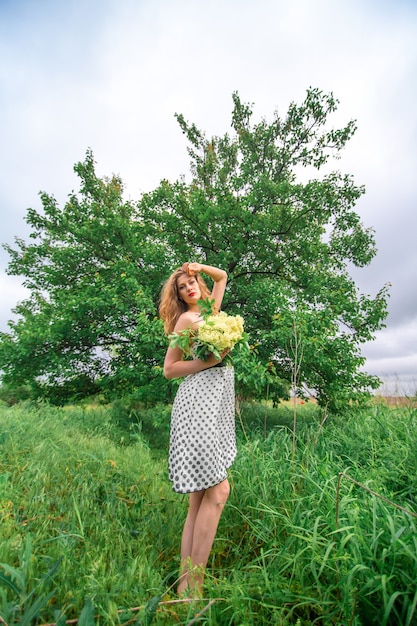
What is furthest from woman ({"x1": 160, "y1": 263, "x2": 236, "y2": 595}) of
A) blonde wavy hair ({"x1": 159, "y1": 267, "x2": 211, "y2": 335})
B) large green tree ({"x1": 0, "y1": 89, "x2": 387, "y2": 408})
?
large green tree ({"x1": 0, "y1": 89, "x2": 387, "y2": 408})

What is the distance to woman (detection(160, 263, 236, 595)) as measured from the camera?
91.7 inches

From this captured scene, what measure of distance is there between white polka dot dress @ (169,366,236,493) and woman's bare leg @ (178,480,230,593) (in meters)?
0.14

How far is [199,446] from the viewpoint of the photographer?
2363mm

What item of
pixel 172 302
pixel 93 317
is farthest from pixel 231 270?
pixel 172 302

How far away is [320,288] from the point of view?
8188 millimetres

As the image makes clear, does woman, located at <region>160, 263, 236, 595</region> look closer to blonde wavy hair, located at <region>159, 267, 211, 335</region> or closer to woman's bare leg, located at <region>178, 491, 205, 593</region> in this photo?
woman's bare leg, located at <region>178, 491, 205, 593</region>

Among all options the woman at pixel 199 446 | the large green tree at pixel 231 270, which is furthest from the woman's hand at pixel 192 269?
the large green tree at pixel 231 270

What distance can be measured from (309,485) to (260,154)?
9.67m

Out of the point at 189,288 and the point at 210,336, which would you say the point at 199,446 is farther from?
the point at 189,288

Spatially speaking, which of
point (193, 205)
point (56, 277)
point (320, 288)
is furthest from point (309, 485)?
point (56, 277)

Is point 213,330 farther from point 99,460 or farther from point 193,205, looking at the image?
point 193,205

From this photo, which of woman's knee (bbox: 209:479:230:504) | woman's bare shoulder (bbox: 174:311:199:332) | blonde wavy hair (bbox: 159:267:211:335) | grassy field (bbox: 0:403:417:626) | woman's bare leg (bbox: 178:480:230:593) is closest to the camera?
grassy field (bbox: 0:403:417:626)

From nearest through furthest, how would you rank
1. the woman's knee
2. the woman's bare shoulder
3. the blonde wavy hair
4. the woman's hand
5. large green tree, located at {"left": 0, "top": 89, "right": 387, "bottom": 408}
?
the woman's knee → the woman's bare shoulder → the woman's hand → the blonde wavy hair → large green tree, located at {"left": 0, "top": 89, "right": 387, "bottom": 408}

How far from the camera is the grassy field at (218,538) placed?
6.22ft
